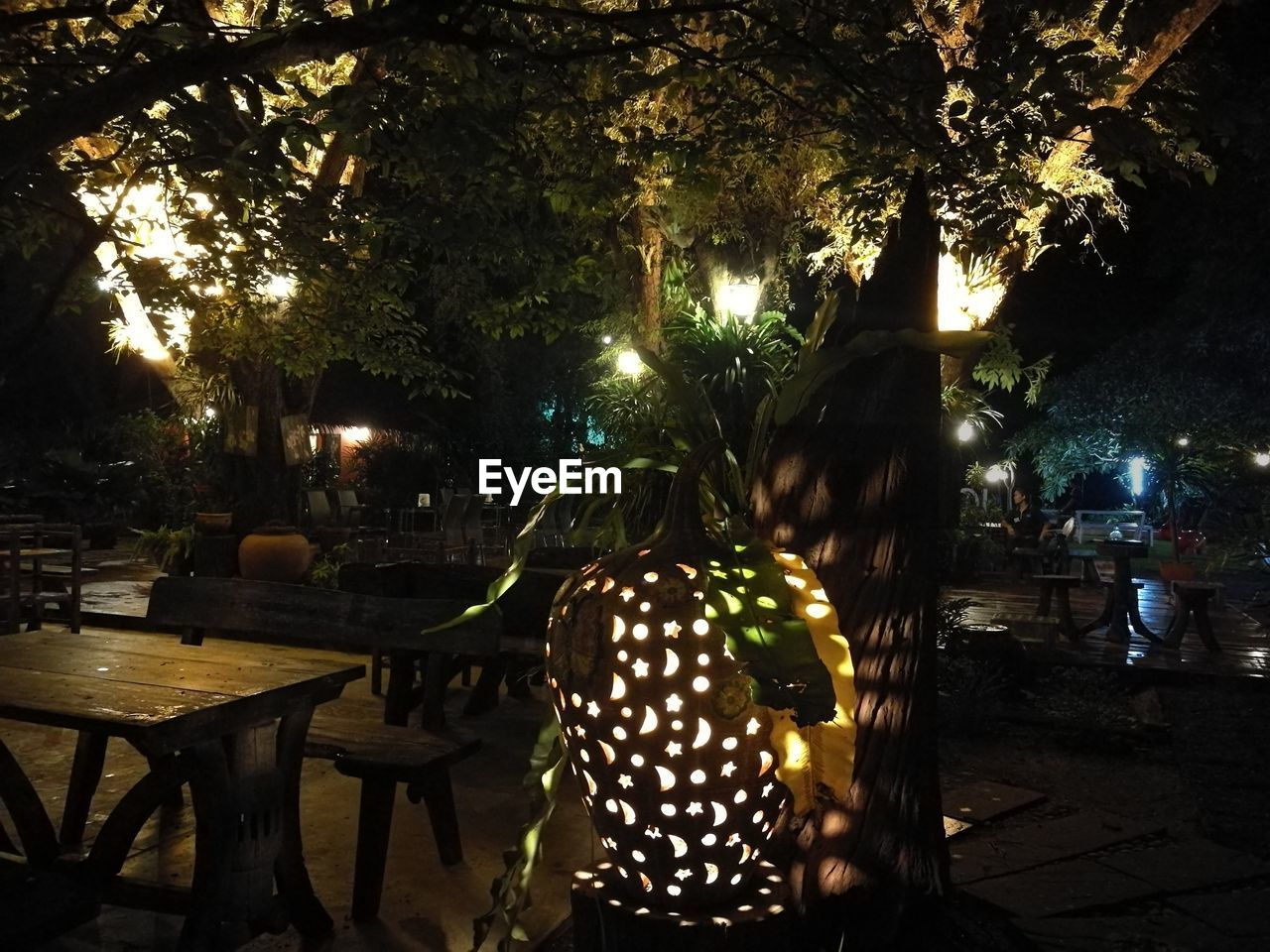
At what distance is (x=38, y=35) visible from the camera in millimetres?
4820

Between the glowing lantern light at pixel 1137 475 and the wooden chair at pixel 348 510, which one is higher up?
the glowing lantern light at pixel 1137 475

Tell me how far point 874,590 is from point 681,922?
2.87ft

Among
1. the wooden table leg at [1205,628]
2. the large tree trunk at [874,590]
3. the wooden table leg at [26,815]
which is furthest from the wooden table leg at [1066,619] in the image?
the wooden table leg at [26,815]

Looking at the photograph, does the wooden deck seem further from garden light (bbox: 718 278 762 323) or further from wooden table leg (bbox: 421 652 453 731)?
wooden table leg (bbox: 421 652 453 731)

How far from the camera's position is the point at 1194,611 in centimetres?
820

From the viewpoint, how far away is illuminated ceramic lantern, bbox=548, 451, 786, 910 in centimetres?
175

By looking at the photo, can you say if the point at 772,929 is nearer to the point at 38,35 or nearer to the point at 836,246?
the point at 38,35

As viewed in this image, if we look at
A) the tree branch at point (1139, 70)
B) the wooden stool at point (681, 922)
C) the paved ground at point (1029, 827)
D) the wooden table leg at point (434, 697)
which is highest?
the tree branch at point (1139, 70)

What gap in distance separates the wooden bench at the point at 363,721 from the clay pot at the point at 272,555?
4.91m

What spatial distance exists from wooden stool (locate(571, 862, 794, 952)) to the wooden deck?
5474mm

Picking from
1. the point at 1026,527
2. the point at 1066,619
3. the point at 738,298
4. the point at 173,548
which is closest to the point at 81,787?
the point at 738,298

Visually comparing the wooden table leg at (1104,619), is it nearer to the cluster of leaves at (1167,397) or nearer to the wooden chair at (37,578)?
the cluster of leaves at (1167,397)

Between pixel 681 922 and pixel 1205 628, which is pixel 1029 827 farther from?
pixel 1205 628

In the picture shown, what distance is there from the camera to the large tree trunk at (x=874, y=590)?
2.20m
